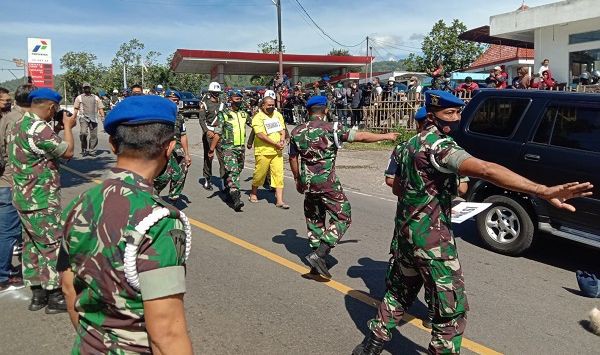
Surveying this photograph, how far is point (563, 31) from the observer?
1656 centimetres

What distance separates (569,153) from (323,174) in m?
2.68

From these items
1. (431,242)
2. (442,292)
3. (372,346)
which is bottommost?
(372,346)

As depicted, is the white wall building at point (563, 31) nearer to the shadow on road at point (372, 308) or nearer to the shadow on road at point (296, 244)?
the shadow on road at point (296, 244)

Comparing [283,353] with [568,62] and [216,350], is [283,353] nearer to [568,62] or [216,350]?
[216,350]

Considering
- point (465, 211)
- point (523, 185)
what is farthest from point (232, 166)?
point (523, 185)

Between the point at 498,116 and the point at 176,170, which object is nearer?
the point at 498,116

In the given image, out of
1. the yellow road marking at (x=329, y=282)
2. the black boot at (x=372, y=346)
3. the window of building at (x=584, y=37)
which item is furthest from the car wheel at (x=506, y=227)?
the window of building at (x=584, y=37)

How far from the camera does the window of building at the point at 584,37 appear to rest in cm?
1559

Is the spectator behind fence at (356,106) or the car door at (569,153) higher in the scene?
the spectator behind fence at (356,106)

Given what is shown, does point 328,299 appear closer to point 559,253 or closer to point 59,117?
point 59,117

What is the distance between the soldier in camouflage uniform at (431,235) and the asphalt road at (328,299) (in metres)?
0.62

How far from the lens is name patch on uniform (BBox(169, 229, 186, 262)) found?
1.63 metres

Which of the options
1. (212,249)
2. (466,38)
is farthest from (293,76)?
(212,249)

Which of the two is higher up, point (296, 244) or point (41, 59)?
point (41, 59)
